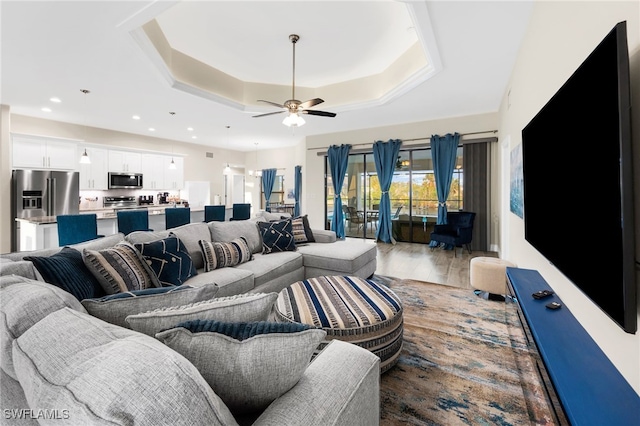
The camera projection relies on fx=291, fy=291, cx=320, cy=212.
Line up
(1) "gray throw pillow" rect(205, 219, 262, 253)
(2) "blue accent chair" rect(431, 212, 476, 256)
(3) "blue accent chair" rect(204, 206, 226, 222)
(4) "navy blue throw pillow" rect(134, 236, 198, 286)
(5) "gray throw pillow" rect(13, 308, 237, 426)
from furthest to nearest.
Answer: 1. (2) "blue accent chair" rect(431, 212, 476, 256)
2. (3) "blue accent chair" rect(204, 206, 226, 222)
3. (1) "gray throw pillow" rect(205, 219, 262, 253)
4. (4) "navy blue throw pillow" rect(134, 236, 198, 286)
5. (5) "gray throw pillow" rect(13, 308, 237, 426)

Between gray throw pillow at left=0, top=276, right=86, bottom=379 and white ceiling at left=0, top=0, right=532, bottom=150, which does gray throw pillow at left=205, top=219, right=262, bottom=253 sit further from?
gray throw pillow at left=0, top=276, right=86, bottom=379

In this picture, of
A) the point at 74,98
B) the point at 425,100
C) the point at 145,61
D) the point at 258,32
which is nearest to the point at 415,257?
the point at 425,100

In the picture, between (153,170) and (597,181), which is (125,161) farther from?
(597,181)

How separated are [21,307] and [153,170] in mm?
8097

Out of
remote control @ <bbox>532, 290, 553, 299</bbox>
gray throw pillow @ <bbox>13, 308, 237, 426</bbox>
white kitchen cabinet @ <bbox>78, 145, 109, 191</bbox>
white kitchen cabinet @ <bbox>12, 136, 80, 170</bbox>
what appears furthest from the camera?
white kitchen cabinet @ <bbox>78, 145, 109, 191</bbox>

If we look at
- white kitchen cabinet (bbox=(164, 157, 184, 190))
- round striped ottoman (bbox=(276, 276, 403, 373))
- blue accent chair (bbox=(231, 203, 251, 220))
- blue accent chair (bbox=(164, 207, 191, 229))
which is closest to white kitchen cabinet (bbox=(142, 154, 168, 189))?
white kitchen cabinet (bbox=(164, 157, 184, 190))

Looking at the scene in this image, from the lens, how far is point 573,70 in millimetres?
1647

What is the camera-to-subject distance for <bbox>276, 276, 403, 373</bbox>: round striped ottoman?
184cm

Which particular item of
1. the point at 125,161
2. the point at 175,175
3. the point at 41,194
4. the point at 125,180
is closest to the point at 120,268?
the point at 41,194

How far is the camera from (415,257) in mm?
5531

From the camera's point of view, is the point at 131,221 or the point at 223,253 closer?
the point at 223,253

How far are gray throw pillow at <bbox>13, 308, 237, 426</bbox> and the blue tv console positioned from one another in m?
1.07

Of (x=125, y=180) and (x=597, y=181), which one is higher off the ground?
(x=125, y=180)

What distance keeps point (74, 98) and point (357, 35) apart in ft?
15.1
